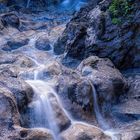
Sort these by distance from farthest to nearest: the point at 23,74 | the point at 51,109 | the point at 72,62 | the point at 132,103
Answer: the point at 72,62
the point at 23,74
the point at 132,103
the point at 51,109

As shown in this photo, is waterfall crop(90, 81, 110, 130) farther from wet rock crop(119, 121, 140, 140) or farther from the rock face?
the rock face

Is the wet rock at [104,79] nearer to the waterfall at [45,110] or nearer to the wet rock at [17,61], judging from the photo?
the waterfall at [45,110]

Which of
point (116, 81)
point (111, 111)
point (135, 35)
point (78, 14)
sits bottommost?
point (111, 111)

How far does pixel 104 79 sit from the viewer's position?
34.9 feet

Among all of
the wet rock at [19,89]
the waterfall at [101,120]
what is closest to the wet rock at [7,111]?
the wet rock at [19,89]

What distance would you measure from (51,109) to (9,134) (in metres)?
2.09

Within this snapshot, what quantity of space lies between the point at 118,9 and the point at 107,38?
1.21 m

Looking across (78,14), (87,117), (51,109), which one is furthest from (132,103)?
(78,14)

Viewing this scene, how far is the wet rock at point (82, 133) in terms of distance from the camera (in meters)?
8.39

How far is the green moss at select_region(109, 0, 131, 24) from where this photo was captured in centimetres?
1252

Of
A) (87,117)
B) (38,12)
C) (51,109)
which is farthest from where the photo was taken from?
(38,12)

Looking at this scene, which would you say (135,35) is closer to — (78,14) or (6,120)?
(78,14)

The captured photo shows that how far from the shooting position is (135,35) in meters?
12.3

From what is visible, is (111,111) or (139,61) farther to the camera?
(139,61)
